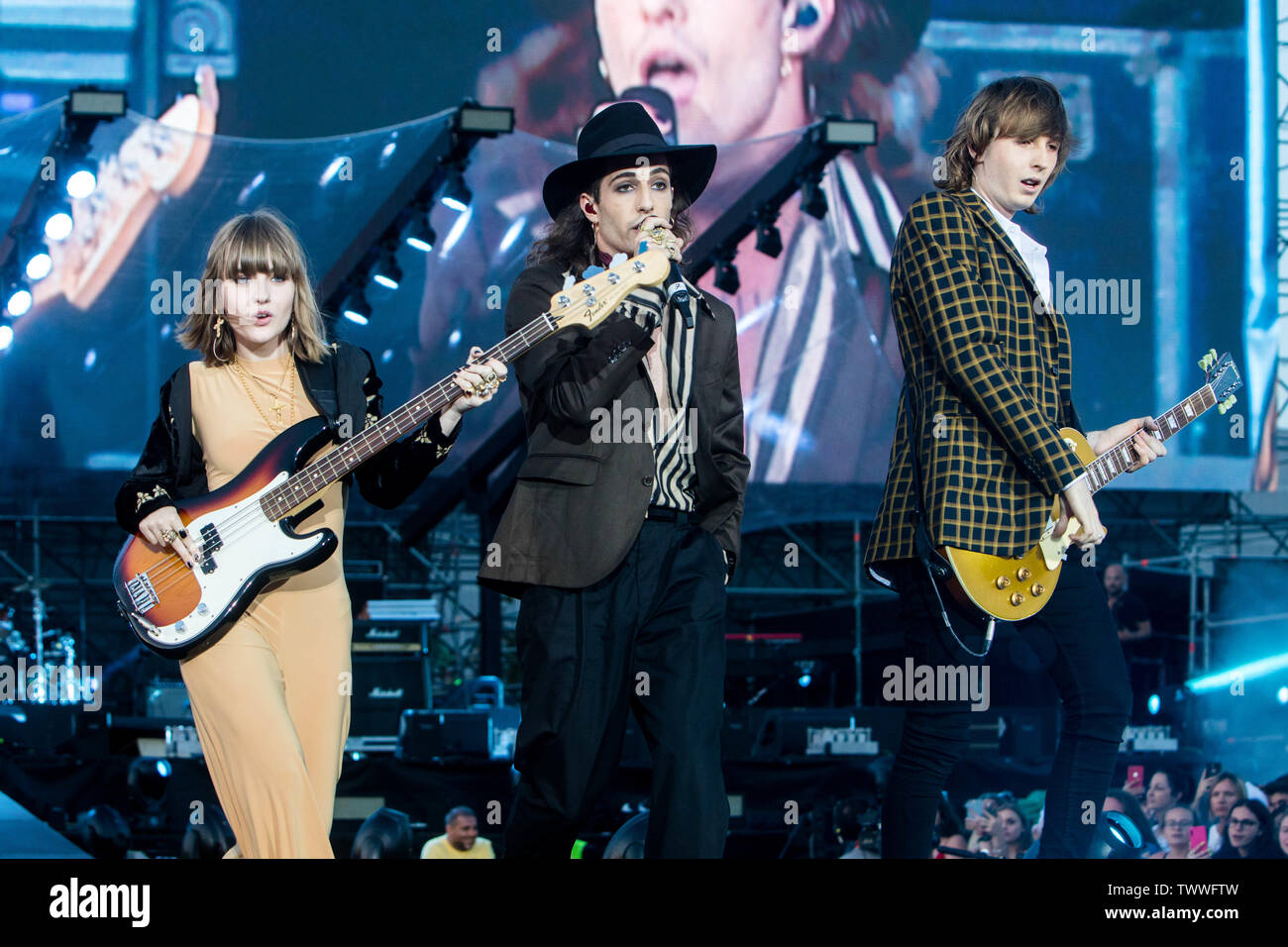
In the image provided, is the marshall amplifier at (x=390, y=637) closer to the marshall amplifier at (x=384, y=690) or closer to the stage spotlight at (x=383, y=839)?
the marshall amplifier at (x=384, y=690)

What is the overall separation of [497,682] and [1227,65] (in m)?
5.65

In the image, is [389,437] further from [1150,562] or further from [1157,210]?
[1150,562]

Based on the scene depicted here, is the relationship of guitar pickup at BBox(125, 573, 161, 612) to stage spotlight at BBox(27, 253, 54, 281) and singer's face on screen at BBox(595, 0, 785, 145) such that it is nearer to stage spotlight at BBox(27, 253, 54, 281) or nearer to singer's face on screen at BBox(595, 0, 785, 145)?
stage spotlight at BBox(27, 253, 54, 281)

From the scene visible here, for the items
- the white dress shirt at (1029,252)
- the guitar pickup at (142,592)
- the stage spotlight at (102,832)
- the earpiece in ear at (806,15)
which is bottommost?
the stage spotlight at (102,832)

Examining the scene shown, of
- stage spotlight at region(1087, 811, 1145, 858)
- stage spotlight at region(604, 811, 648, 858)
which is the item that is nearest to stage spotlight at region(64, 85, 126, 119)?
stage spotlight at region(604, 811, 648, 858)

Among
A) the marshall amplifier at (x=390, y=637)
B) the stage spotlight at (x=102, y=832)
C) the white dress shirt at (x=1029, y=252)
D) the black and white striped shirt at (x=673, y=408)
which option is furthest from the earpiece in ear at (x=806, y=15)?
the stage spotlight at (x=102, y=832)

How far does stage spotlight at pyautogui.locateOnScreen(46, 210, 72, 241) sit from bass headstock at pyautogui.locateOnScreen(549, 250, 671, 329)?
5421 millimetres

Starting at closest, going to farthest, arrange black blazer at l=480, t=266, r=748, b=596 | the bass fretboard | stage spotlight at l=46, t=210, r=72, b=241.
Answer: black blazer at l=480, t=266, r=748, b=596 → the bass fretboard → stage spotlight at l=46, t=210, r=72, b=241

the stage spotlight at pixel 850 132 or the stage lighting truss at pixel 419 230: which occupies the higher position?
the stage spotlight at pixel 850 132

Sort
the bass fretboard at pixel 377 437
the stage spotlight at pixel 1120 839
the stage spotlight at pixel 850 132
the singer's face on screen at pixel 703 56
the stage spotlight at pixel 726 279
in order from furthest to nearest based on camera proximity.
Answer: the stage spotlight at pixel 726 279 → the singer's face on screen at pixel 703 56 → the stage spotlight at pixel 850 132 → the stage spotlight at pixel 1120 839 → the bass fretboard at pixel 377 437

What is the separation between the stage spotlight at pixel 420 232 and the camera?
27.2ft

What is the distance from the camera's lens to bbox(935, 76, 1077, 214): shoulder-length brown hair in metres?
3.82

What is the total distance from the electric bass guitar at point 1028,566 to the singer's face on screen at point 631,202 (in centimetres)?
117
